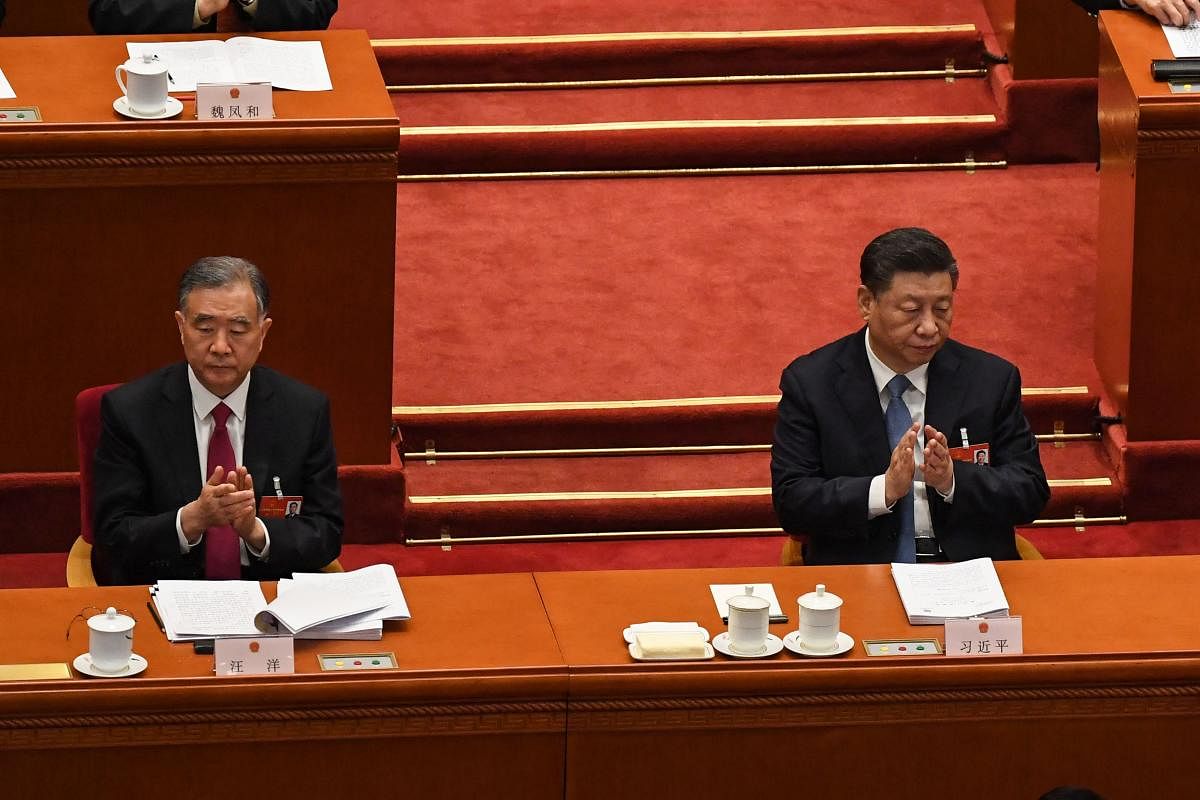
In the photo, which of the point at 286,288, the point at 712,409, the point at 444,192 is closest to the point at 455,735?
the point at 286,288

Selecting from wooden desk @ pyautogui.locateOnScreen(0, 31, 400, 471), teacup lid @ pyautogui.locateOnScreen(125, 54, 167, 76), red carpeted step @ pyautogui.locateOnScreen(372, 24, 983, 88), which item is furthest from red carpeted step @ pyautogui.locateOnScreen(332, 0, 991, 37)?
teacup lid @ pyautogui.locateOnScreen(125, 54, 167, 76)

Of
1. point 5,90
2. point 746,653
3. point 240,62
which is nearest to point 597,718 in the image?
point 746,653

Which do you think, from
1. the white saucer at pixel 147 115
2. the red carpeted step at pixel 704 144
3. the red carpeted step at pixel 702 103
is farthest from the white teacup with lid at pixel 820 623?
the red carpeted step at pixel 702 103

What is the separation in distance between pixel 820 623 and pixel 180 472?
1286 millimetres

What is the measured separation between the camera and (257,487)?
455cm

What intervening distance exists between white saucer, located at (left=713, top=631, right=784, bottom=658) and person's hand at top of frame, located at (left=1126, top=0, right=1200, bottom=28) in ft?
7.24

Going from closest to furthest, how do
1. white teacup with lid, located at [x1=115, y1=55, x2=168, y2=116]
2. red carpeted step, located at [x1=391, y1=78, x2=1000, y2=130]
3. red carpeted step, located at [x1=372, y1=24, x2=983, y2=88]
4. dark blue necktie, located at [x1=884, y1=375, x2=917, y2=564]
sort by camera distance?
1. dark blue necktie, located at [x1=884, y1=375, x2=917, y2=564]
2. white teacup with lid, located at [x1=115, y1=55, x2=168, y2=116]
3. red carpeted step, located at [x1=391, y1=78, x2=1000, y2=130]
4. red carpeted step, located at [x1=372, y1=24, x2=983, y2=88]

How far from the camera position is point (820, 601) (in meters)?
3.98

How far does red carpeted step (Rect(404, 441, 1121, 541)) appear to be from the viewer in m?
5.62

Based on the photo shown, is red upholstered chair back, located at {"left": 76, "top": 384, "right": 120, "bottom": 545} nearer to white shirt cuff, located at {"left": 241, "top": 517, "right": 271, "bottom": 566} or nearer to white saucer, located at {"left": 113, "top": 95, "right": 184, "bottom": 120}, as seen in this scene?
white shirt cuff, located at {"left": 241, "top": 517, "right": 271, "bottom": 566}

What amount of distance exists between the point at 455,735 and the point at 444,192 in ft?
9.63

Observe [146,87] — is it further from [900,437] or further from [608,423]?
[900,437]

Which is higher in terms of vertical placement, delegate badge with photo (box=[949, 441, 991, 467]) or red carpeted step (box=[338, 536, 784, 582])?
delegate badge with photo (box=[949, 441, 991, 467])

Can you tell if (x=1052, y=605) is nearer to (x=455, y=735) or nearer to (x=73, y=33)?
(x=455, y=735)
